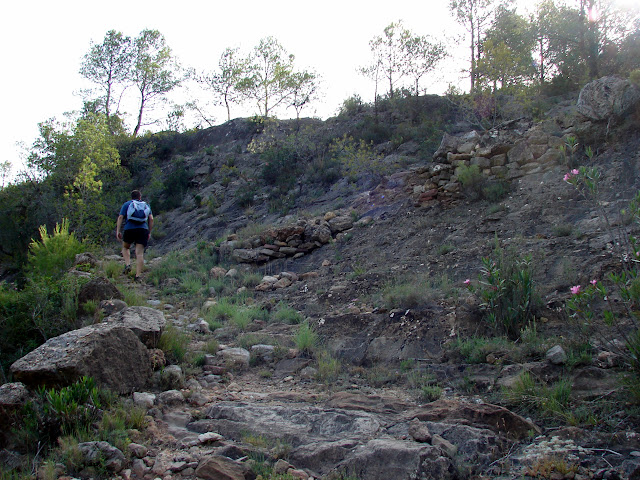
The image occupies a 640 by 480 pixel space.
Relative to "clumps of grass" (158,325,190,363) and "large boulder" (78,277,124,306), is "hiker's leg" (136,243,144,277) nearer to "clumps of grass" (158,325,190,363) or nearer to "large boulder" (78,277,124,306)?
"large boulder" (78,277,124,306)

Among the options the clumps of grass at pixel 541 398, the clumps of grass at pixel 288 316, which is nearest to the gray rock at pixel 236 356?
the clumps of grass at pixel 288 316

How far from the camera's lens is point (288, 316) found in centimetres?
647

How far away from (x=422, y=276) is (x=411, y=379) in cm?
272

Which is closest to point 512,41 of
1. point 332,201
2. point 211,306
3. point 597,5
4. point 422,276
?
point 597,5

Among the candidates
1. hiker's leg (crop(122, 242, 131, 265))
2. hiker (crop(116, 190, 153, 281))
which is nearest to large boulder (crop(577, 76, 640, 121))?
hiker (crop(116, 190, 153, 281))

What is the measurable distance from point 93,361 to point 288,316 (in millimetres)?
3149

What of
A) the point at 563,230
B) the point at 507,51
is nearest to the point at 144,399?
the point at 563,230

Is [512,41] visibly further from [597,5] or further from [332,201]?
[332,201]

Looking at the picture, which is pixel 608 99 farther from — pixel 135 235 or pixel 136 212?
pixel 135 235

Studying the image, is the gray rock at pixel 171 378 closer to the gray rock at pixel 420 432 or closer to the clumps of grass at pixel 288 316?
the gray rock at pixel 420 432

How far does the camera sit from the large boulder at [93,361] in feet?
11.5

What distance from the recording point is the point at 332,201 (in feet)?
42.0

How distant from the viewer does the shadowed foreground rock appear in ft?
11.5

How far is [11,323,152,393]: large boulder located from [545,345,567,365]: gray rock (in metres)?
3.48
